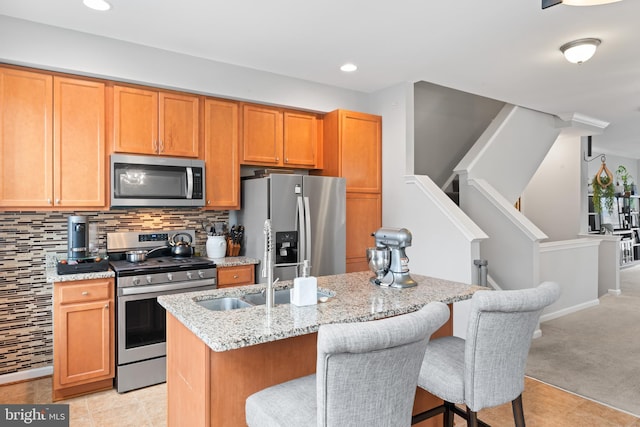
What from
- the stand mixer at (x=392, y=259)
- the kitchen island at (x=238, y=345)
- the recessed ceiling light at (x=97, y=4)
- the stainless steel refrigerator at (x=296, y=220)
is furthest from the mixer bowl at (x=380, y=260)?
the recessed ceiling light at (x=97, y=4)

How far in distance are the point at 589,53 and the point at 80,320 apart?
173 inches

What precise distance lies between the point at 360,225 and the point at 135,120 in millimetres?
2357

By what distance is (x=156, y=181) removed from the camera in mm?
3379

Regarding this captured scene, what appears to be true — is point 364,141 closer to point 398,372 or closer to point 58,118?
point 58,118

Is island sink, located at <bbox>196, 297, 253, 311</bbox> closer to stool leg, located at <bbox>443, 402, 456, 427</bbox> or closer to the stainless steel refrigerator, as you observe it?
stool leg, located at <bbox>443, 402, 456, 427</bbox>

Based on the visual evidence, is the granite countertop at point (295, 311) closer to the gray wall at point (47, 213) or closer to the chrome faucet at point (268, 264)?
the chrome faucet at point (268, 264)

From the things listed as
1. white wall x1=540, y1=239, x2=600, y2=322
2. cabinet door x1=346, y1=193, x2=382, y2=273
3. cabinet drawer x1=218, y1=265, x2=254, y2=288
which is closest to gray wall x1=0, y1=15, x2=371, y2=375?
cabinet drawer x1=218, y1=265, x2=254, y2=288

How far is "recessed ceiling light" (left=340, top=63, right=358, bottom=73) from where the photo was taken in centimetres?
371

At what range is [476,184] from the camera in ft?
16.1

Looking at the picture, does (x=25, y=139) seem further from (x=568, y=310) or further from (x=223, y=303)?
(x=568, y=310)

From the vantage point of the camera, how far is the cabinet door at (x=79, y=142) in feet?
9.87

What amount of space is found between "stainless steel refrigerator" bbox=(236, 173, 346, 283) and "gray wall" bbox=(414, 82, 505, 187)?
1.98m

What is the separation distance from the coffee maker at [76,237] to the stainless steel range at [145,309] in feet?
0.86

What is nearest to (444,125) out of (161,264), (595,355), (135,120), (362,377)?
(595,355)
